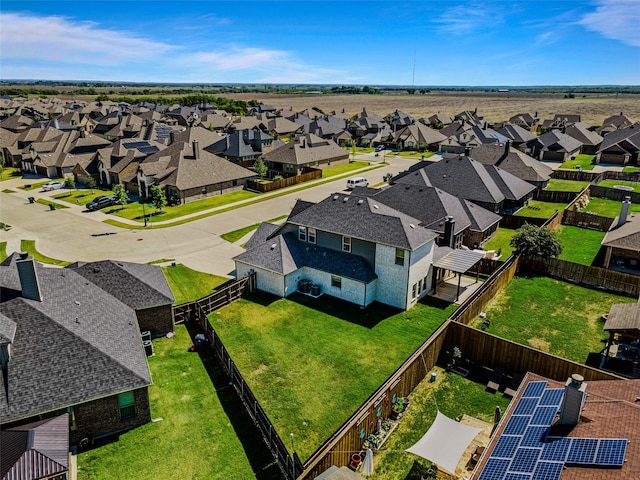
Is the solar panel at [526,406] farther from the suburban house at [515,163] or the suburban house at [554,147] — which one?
the suburban house at [554,147]

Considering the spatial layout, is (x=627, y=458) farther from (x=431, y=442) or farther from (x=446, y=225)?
(x=446, y=225)

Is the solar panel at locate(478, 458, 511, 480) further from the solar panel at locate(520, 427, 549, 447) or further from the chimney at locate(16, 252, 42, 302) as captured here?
the chimney at locate(16, 252, 42, 302)

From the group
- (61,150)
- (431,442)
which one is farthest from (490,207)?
(61,150)

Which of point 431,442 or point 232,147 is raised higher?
point 232,147

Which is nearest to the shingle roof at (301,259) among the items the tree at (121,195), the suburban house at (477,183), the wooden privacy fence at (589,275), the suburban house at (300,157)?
the wooden privacy fence at (589,275)

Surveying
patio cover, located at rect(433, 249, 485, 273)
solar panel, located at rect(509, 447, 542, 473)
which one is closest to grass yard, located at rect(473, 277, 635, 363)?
Answer: patio cover, located at rect(433, 249, 485, 273)

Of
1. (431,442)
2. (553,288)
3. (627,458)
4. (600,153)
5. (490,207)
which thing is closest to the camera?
(627,458)
